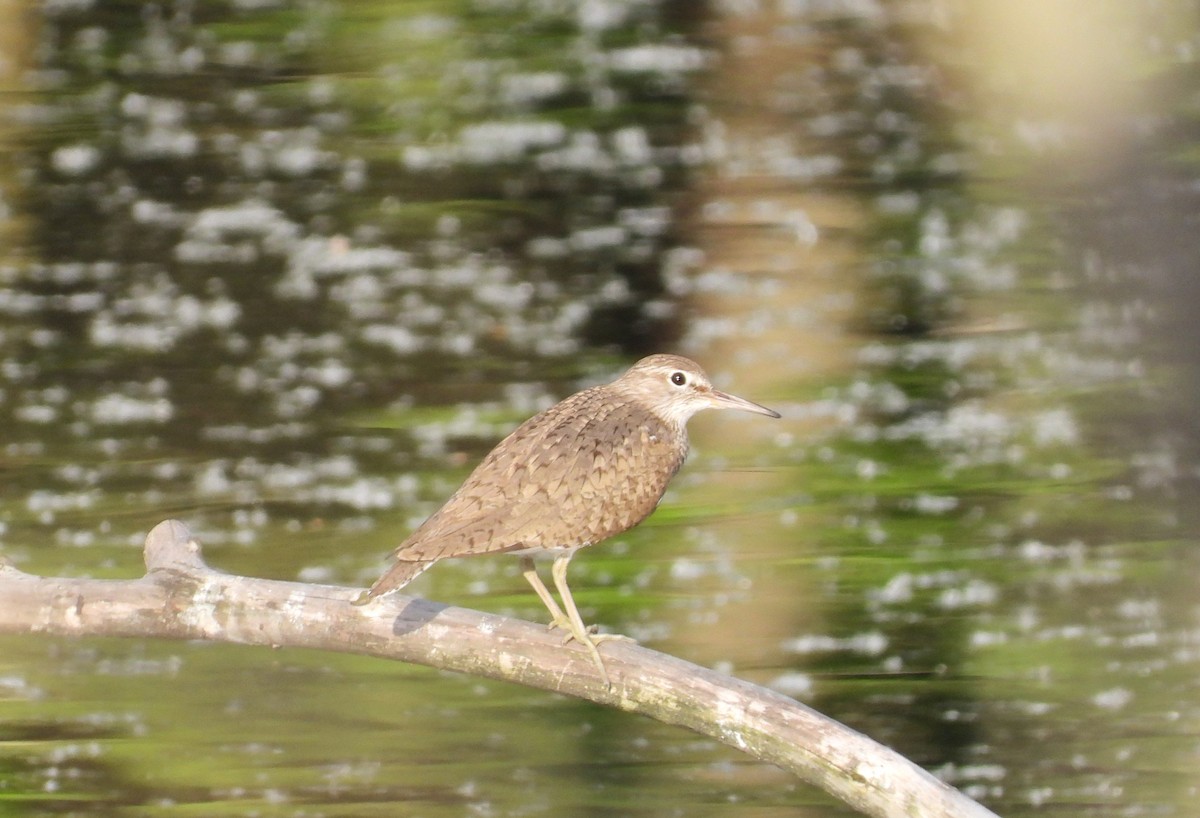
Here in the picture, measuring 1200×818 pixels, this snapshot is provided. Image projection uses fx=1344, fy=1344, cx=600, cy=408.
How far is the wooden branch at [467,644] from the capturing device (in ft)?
4.20

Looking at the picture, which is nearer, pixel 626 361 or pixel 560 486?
pixel 560 486

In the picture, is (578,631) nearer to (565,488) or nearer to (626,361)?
(565,488)

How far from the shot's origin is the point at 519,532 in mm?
1350

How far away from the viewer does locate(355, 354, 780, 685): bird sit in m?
1.32

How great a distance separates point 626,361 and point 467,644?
842 mm

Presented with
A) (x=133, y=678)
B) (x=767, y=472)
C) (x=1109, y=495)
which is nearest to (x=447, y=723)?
(x=133, y=678)

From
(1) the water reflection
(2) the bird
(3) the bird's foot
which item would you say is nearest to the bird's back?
(2) the bird

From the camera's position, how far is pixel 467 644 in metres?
1.39

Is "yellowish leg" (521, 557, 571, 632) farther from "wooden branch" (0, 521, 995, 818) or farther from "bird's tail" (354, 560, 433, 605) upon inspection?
"bird's tail" (354, 560, 433, 605)

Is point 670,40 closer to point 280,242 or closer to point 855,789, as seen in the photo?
point 280,242

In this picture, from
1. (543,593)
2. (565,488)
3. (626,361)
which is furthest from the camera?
(626,361)

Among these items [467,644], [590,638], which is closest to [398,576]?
[467,644]

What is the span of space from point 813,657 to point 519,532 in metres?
0.86

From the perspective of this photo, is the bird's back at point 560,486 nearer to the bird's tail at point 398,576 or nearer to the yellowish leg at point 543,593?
the bird's tail at point 398,576
